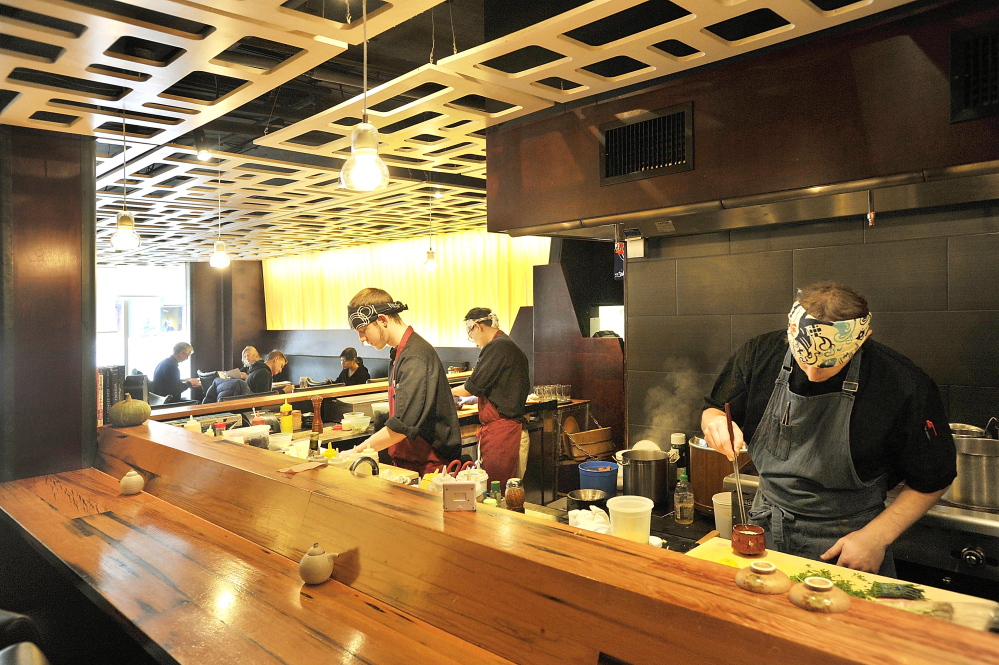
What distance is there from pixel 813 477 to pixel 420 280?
9.98 m

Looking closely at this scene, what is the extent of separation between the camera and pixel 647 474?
3312 mm

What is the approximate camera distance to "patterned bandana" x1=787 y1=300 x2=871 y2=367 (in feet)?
6.57

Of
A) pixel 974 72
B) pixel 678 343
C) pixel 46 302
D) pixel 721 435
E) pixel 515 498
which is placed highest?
pixel 974 72

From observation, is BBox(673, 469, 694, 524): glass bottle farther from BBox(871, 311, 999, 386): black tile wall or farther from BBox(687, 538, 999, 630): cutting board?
BBox(871, 311, 999, 386): black tile wall

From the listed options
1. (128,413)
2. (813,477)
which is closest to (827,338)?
(813,477)

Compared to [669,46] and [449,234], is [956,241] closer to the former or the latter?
[669,46]

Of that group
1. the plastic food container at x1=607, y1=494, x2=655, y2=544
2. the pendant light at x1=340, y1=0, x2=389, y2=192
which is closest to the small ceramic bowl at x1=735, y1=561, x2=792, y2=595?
the plastic food container at x1=607, y1=494, x2=655, y2=544

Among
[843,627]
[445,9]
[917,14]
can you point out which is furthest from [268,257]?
[843,627]

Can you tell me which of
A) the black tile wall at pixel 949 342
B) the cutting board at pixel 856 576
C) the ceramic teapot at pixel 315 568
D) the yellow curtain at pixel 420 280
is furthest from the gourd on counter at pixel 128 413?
the yellow curtain at pixel 420 280

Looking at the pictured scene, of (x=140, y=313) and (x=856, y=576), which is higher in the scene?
(x=140, y=313)

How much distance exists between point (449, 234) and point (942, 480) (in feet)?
31.3

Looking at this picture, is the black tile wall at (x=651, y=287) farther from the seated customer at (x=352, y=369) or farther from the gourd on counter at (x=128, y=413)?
the seated customer at (x=352, y=369)

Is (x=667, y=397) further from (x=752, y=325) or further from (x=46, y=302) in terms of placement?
(x=46, y=302)

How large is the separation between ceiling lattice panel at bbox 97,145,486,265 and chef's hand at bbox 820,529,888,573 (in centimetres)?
466
